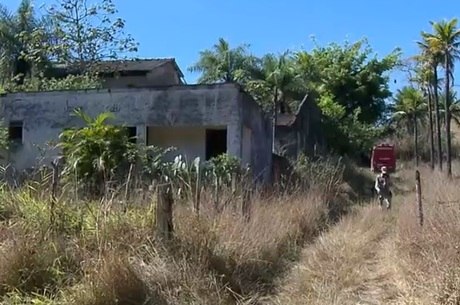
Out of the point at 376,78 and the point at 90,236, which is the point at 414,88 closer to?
the point at 376,78

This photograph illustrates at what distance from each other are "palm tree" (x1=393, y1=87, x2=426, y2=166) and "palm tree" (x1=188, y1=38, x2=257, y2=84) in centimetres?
1511

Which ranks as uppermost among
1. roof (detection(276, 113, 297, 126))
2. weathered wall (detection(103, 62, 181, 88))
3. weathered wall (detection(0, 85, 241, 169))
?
weathered wall (detection(103, 62, 181, 88))

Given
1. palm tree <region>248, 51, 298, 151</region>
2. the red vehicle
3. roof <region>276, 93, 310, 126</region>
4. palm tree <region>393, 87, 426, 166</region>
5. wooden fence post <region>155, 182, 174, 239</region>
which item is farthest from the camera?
palm tree <region>393, 87, 426, 166</region>

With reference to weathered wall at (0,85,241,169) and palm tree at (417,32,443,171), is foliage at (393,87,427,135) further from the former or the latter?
weathered wall at (0,85,241,169)

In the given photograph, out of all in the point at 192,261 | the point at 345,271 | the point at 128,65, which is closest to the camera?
the point at 192,261

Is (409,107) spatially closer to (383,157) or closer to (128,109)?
(383,157)

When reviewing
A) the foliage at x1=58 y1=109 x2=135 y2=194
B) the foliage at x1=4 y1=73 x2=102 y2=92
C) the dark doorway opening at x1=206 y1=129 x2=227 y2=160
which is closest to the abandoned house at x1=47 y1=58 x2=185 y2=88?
the foliage at x1=4 y1=73 x2=102 y2=92

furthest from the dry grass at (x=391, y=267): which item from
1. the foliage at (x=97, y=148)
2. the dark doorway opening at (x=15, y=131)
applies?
the dark doorway opening at (x=15, y=131)

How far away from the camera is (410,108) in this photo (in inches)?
1764

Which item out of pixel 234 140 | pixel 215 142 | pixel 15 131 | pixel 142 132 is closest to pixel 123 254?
pixel 234 140

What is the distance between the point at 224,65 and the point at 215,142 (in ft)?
55.4

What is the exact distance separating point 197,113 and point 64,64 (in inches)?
618

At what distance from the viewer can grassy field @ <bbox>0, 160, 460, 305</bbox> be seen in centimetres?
605

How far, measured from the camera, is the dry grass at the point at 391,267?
598 cm
